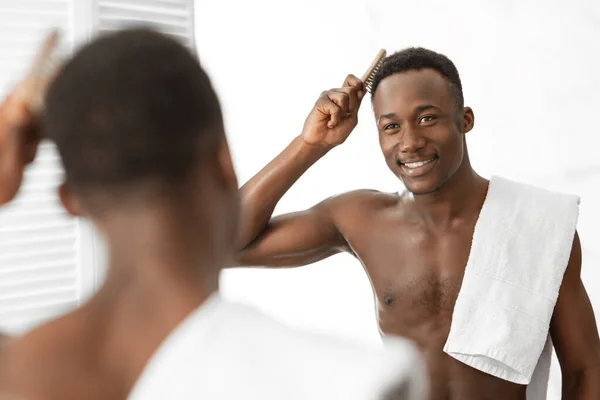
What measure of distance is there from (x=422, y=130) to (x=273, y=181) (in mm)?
304

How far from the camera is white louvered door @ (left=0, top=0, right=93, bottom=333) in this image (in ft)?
8.05

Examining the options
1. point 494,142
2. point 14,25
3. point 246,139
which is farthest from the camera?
point 246,139

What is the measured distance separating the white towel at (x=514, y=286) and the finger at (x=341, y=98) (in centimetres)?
32

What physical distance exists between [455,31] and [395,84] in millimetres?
736

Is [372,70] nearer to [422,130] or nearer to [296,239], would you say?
[422,130]

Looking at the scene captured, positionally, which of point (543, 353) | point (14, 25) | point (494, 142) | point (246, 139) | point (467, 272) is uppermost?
point (14, 25)

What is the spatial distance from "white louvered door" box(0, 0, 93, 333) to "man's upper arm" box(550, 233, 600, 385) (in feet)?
5.66

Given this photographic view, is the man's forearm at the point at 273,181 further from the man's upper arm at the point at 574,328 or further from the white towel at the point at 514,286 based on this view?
the man's upper arm at the point at 574,328

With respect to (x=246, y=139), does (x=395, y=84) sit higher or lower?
lower

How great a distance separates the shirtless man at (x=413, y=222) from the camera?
129 centimetres

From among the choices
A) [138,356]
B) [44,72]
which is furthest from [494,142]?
[138,356]

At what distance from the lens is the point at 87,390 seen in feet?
1.53

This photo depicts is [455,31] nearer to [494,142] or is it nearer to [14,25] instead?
[494,142]

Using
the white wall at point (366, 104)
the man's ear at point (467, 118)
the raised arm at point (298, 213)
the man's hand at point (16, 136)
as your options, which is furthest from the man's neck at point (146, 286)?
the white wall at point (366, 104)
